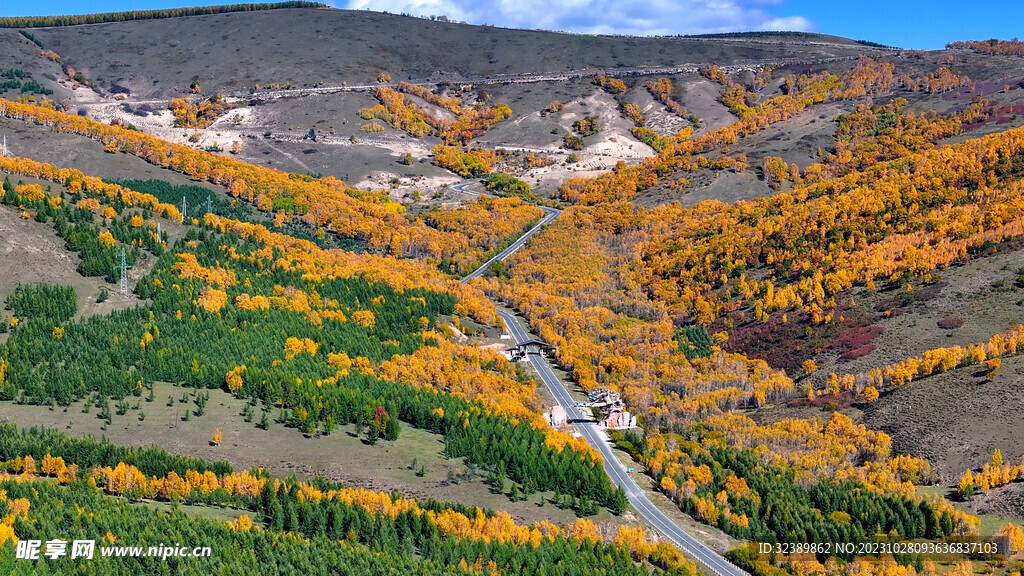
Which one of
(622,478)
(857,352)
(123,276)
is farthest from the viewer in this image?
(123,276)

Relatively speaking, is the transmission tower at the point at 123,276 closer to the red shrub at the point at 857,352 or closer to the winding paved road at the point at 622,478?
the winding paved road at the point at 622,478

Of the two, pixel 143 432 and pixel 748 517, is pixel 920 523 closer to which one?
pixel 748 517

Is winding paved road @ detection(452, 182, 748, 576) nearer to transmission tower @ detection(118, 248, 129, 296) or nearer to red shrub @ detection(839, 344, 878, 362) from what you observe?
red shrub @ detection(839, 344, 878, 362)

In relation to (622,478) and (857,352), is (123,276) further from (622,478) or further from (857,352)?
(857,352)

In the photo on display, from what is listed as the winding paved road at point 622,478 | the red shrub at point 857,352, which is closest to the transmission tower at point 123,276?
the winding paved road at point 622,478

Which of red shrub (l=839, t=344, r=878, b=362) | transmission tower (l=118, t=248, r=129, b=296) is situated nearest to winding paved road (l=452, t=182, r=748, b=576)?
red shrub (l=839, t=344, r=878, b=362)

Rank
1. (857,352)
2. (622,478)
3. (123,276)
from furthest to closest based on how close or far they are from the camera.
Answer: (123,276) < (857,352) < (622,478)

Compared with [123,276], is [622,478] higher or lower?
lower

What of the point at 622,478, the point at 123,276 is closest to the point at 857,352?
the point at 622,478
